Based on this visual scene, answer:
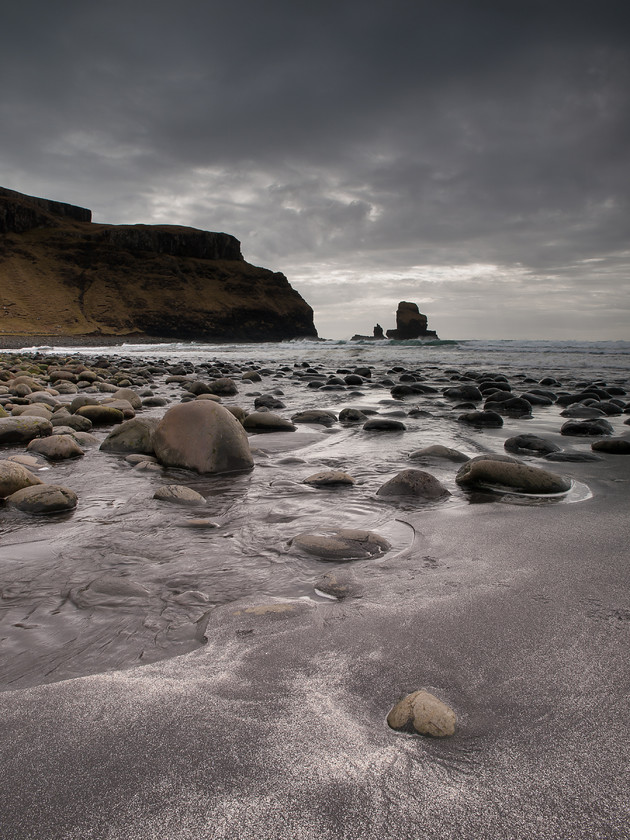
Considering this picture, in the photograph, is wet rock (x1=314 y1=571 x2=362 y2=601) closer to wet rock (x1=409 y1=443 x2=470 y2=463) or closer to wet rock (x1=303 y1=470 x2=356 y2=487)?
wet rock (x1=303 y1=470 x2=356 y2=487)

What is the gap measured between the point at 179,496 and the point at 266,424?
2.40 m

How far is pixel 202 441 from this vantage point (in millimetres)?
3625

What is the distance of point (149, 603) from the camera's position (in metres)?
1.63

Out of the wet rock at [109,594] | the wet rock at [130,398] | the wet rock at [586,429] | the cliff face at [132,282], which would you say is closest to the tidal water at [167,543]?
the wet rock at [109,594]

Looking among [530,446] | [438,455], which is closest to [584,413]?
[530,446]

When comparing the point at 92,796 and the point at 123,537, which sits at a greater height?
the point at 92,796

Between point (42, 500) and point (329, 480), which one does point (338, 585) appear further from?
point (42, 500)

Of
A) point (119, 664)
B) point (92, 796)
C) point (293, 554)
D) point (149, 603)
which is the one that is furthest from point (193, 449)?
point (92, 796)

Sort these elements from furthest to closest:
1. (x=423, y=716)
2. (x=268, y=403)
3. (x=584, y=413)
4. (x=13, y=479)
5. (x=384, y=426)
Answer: (x=268, y=403) → (x=584, y=413) → (x=384, y=426) → (x=13, y=479) → (x=423, y=716)

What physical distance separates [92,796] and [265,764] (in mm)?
292

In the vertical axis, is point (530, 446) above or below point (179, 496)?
above

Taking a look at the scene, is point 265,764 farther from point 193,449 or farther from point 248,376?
point 248,376

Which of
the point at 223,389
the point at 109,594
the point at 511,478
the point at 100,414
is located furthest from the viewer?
the point at 223,389

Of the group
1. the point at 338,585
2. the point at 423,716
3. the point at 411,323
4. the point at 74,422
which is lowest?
the point at 74,422
